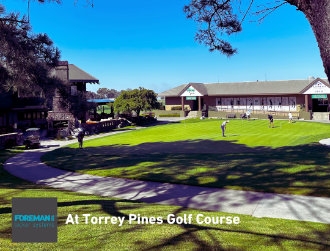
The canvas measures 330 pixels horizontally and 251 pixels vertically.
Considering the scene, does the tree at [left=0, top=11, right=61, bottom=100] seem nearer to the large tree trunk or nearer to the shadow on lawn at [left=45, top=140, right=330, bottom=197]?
the shadow on lawn at [left=45, top=140, right=330, bottom=197]

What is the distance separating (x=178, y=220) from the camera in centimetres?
708

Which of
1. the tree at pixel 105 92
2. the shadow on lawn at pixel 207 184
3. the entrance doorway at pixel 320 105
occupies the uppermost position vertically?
the tree at pixel 105 92

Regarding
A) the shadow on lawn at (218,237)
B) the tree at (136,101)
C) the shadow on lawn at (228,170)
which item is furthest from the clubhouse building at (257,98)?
the shadow on lawn at (218,237)

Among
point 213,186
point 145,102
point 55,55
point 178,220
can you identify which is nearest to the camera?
point 178,220

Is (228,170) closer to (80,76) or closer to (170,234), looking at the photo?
(170,234)

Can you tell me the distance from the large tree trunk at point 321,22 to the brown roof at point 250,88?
5104cm

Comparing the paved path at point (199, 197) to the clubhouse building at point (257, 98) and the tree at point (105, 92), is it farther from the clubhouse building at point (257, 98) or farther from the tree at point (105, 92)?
the tree at point (105, 92)

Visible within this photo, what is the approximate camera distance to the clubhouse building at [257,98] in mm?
52375

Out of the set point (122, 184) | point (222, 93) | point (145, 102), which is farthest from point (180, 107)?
point (122, 184)

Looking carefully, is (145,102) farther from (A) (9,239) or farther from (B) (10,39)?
(A) (9,239)

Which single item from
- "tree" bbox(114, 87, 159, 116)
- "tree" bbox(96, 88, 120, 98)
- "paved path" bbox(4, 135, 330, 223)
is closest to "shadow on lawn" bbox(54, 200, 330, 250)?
"paved path" bbox(4, 135, 330, 223)

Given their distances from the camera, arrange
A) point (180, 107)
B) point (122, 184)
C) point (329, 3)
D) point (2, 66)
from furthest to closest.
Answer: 1. point (180, 107)
2. point (2, 66)
3. point (122, 184)
4. point (329, 3)

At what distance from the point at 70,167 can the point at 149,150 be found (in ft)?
26.7

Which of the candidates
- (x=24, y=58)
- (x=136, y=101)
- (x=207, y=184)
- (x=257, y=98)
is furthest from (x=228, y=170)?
(x=257, y=98)
